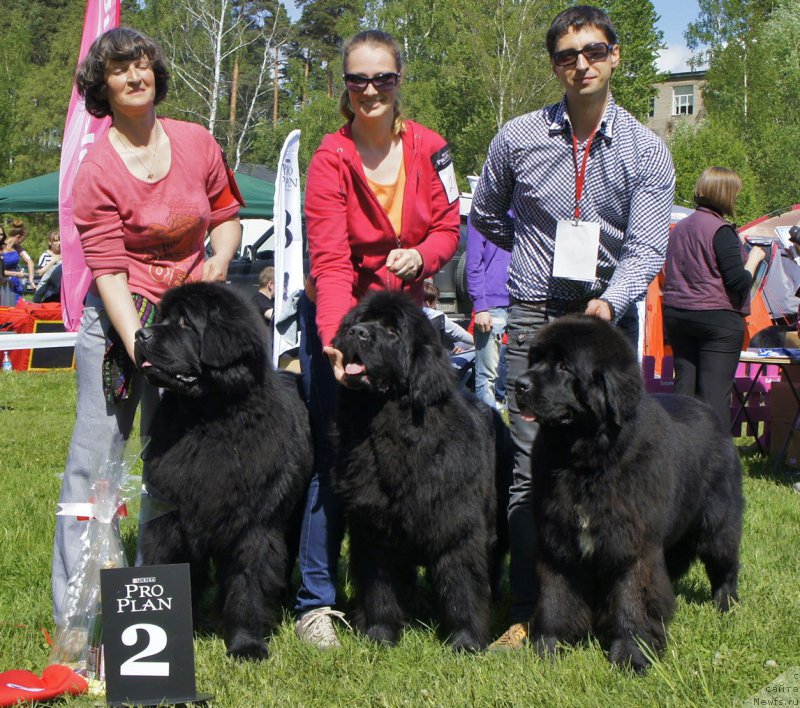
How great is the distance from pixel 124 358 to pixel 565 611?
6.78 feet

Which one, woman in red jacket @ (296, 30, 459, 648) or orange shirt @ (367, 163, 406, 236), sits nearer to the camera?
woman in red jacket @ (296, 30, 459, 648)

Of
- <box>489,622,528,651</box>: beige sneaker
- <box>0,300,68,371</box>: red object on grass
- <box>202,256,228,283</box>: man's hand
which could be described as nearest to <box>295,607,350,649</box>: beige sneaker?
<box>489,622,528,651</box>: beige sneaker

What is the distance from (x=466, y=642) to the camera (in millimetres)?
3627

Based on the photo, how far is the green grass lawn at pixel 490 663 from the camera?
122 inches

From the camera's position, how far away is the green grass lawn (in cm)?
309

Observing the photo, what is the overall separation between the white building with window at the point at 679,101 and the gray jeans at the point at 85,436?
65188 mm

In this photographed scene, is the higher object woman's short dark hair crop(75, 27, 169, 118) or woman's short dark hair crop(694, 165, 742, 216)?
woman's short dark hair crop(75, 27, 169, 118)

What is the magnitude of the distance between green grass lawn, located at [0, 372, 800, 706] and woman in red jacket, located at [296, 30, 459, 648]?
1.12ft

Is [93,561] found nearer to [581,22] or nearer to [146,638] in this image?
[146,638]

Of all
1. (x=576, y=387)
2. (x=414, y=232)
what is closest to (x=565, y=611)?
(x=576, y=387)

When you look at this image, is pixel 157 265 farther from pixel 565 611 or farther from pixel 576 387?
pixel 565 611

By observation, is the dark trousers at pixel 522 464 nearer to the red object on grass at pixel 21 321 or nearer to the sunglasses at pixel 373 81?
the sunglasses at pixel 373 81

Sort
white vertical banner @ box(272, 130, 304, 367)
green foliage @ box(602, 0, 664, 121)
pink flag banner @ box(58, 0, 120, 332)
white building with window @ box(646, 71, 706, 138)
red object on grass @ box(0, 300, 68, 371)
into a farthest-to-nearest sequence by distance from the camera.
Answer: white building with window @ box(646, 71, 706, 138), green foliage @ box(602, 0, 664, 121), red object on grass @ box(0, 300, 68, 371), white vertical banner @ box(272, 130, 304, 367), pink flag banner @ box(58, 0, 120, 332)

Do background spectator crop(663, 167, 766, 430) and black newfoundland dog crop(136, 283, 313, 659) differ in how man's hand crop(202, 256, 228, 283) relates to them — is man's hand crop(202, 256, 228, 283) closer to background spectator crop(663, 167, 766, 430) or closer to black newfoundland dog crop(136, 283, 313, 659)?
black newfoundland dog crop(136, 283, 313, 659)
